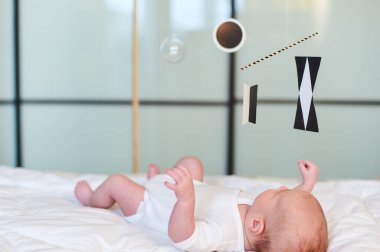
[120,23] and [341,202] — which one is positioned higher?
[120,23]

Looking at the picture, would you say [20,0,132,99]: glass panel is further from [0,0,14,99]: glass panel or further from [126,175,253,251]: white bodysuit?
[126,175,253,251]: white bodysuit

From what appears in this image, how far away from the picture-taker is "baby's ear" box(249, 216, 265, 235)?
3.48ft

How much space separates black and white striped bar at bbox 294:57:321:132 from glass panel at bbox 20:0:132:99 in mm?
1496

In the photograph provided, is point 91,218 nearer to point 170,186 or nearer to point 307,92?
point 170,186

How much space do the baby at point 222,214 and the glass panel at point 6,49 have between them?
1484 millimetres

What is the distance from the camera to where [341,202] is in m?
1.33

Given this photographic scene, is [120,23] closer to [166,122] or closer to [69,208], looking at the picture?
[166,122]

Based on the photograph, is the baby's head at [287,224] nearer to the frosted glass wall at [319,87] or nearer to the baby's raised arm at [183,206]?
the baby's raised arm at [183,206]

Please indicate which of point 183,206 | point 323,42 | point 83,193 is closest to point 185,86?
point 323,42

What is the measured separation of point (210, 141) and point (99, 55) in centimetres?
79

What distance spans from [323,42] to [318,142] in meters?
0.54

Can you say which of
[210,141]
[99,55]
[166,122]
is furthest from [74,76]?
[210,141]

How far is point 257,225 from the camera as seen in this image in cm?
107

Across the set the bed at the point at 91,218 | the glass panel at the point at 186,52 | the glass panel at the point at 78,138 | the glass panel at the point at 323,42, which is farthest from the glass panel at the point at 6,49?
the glass panel at the point at 323,42
